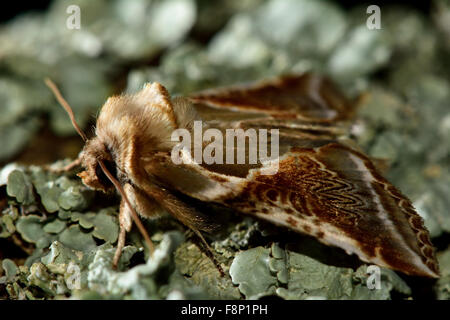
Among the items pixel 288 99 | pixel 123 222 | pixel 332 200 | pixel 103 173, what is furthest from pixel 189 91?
pixel 332 200

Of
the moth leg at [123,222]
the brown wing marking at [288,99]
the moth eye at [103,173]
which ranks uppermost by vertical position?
the brown wing marking at [288,99]

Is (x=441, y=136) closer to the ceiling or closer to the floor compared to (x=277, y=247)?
closer to the ceiling

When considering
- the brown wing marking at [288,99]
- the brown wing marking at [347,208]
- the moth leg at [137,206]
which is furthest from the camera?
the brown wing marking at [288,99]

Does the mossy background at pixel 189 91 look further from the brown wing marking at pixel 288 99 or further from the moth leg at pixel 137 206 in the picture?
the brown wing marking at pixel 288 99

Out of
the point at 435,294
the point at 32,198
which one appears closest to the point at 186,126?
the point at 32,198

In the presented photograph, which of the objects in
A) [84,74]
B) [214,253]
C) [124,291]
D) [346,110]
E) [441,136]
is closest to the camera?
[124,291]

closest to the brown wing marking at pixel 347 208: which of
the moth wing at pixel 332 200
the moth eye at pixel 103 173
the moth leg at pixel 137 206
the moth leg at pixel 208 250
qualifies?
the moth wing at pixel 332 200

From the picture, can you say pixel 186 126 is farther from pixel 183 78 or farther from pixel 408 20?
pixel 408 20
